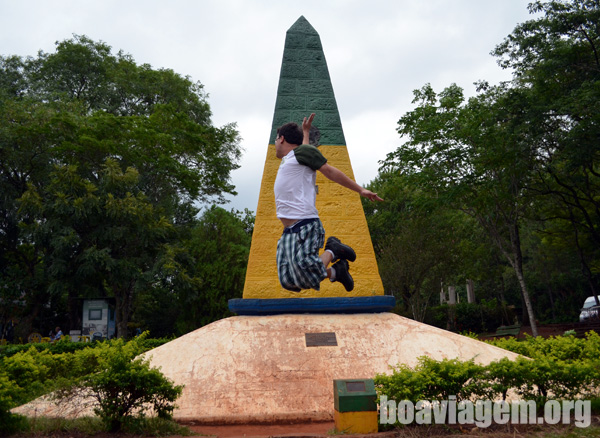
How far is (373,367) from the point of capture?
827 centimetres

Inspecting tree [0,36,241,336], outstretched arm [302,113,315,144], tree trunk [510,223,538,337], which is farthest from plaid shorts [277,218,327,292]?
tree trunk [510,223,538,337]

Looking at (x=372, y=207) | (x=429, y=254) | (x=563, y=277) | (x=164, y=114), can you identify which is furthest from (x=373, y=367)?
(x=563, y=277)

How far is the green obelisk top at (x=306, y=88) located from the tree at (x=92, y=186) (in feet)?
34.6

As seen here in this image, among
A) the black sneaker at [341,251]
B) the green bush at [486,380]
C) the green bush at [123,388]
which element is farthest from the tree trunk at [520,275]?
the green bush at [123,388]

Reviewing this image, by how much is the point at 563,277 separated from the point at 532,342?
24010 millimetres

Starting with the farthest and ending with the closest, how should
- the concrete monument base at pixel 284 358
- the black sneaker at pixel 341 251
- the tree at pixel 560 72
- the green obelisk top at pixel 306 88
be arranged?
the tree at pixel 560 72
the green obelisk top at pixel 306 88
the black sneaker at pixel 341 251
the concrete monument base at pixel 284 358

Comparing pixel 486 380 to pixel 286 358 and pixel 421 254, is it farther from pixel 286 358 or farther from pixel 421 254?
pixel 421 254

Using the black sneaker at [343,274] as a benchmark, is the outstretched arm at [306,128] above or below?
above

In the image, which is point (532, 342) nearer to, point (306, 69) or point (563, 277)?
point (306, 69)

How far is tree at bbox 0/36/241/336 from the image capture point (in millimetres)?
19734

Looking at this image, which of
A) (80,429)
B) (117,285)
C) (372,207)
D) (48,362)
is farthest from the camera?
(372,207)

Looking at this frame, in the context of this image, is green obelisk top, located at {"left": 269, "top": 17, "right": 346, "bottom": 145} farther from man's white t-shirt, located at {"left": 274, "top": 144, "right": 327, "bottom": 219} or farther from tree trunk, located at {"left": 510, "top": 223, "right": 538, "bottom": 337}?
tree trunk, located at {"left": 510, "top": 223, "right": 538, "bottom": 337}

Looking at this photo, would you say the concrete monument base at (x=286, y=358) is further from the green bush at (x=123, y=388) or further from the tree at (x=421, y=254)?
the tree at (x=421, y=254)

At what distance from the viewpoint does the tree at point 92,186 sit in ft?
64.7
